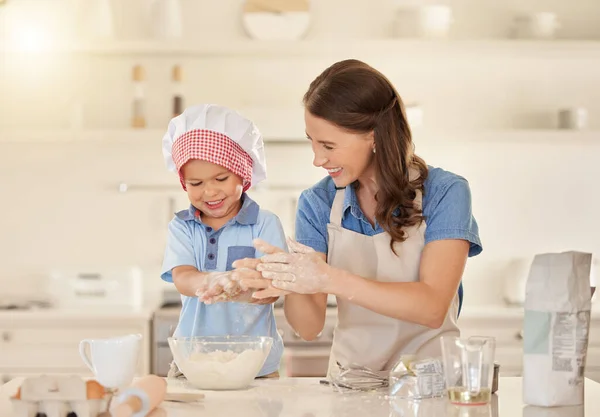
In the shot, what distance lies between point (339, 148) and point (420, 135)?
2.22 m

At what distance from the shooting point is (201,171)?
7.04 feet

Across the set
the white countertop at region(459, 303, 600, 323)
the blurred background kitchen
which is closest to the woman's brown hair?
the white countertop at region(459, 303, 600, 323)

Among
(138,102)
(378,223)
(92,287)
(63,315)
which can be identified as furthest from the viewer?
(138,102)

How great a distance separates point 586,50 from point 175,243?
9.44 feet

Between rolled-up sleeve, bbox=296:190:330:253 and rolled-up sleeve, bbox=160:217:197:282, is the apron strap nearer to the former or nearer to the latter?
rolled-up sleeve, bbox=296:190:330:253

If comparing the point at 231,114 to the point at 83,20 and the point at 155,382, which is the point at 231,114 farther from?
the point at 83,20

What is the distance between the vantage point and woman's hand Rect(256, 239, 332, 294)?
73.9 inches

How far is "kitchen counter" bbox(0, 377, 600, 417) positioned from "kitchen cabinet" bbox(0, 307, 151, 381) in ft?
6.77

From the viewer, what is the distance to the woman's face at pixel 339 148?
2.11 meters

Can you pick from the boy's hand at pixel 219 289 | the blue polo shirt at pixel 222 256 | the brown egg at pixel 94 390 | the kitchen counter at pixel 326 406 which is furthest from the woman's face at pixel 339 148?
the brown egg at pixel 94 390

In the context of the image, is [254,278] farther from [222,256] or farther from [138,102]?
[138,102]

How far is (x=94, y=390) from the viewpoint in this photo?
4.90 feet

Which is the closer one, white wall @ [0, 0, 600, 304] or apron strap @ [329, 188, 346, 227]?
apron strap @ [329, 188, 346, 227]

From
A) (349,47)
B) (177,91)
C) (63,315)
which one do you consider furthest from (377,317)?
(177,91)
